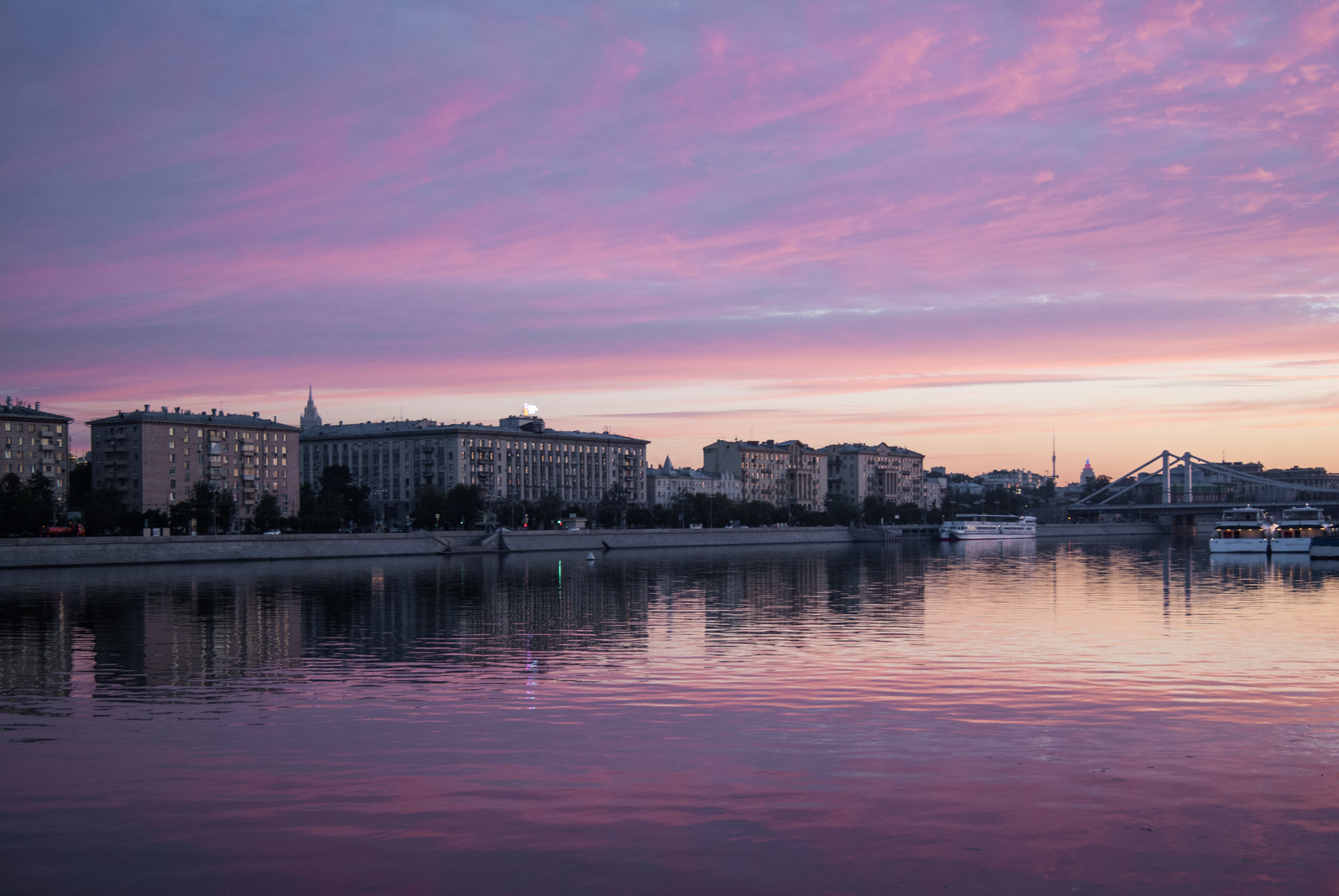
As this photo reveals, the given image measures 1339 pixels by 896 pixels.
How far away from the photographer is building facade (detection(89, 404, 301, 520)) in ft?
458

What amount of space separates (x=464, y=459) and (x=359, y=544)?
6649 cm

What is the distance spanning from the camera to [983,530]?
176500mm

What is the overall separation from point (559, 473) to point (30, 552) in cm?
10585

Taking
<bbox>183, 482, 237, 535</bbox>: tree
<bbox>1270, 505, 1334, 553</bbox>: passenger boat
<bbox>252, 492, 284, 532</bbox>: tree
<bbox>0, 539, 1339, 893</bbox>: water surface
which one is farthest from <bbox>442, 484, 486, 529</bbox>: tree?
<bbox>0, 539, 1339, 893</bbox>: water surface

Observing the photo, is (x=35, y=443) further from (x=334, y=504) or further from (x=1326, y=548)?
(x=1326, y=548)

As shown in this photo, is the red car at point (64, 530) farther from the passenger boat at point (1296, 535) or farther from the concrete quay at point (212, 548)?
the passenger boat at point (1296, 535)

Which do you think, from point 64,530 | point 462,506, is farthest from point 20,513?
point 462,506

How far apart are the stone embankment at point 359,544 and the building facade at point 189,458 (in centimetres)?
3842

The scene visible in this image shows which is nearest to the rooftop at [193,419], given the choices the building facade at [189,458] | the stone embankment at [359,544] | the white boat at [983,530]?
the building facade at [189,458]

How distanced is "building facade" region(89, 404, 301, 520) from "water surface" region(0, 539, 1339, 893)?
367 ft

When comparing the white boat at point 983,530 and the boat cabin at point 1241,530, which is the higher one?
the boat cabin at point 1241,530

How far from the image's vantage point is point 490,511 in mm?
157875

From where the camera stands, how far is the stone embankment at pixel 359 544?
83750 mm

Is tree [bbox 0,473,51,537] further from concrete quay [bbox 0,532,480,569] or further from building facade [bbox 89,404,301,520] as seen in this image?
building facade [bbox 89,404,301,520]
